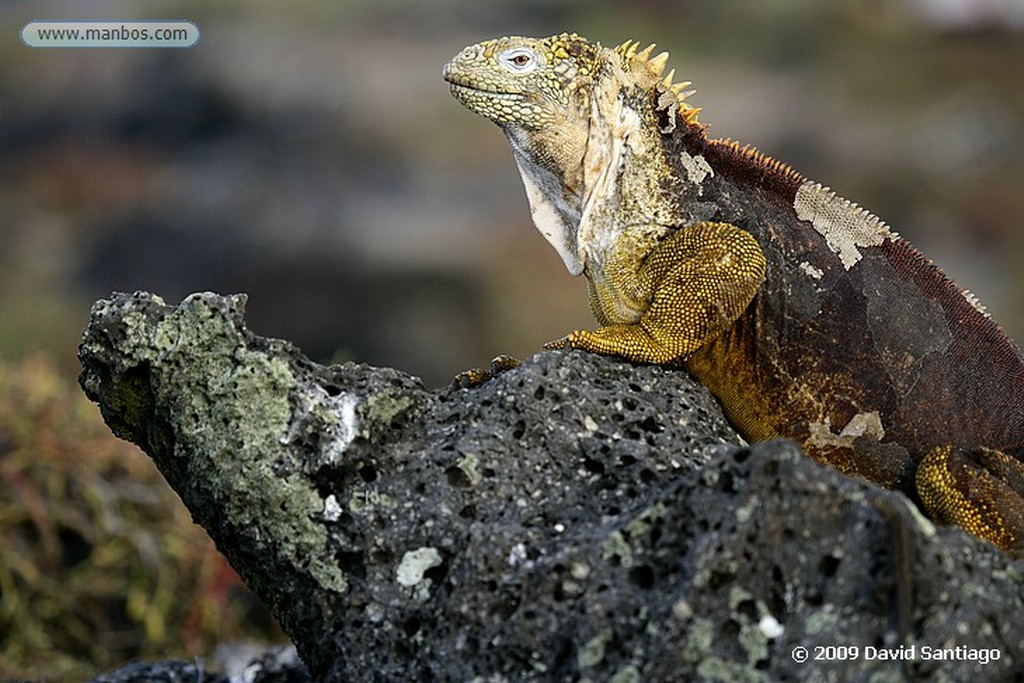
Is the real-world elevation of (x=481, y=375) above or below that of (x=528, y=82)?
below

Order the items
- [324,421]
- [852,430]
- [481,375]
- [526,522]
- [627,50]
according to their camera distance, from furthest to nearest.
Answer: [627,50] → [852,430] → [481,375] → [324,421] → [526,522]

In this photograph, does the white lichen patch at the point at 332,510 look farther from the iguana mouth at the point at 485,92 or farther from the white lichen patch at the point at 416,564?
the iguana mouth at the point at 485,92

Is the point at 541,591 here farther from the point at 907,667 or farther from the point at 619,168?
the point at 619,168

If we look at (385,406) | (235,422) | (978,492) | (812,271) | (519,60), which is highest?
(519,60)

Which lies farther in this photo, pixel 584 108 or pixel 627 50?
pixel 627 50

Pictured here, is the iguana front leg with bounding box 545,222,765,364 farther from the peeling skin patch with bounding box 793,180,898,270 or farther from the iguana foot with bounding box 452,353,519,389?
the peeling skin patch with bounding box 793,180,898,270

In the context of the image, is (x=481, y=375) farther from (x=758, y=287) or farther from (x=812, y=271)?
(x=812, y=271)

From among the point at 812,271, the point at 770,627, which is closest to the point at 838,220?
the point at 812,271
